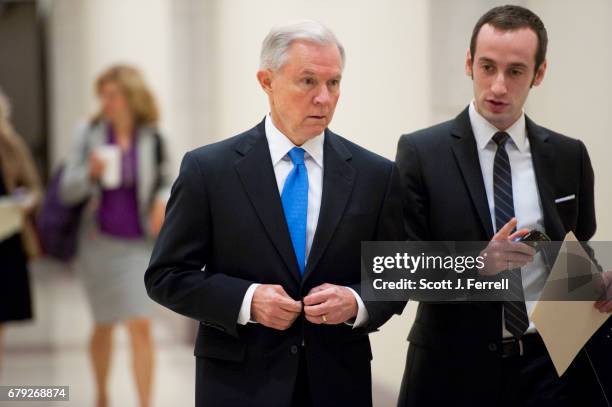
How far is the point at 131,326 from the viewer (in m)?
5.98

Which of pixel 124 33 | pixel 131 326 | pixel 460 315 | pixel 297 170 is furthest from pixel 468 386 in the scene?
pixel 124 33

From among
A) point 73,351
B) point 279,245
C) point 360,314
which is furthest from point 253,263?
point 73,351

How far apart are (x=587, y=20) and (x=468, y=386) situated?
173 centimetres

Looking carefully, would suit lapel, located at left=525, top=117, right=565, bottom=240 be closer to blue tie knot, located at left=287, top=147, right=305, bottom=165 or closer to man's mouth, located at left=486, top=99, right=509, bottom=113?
man's mouth, located at left=486, top=99, right=509, bottom=113

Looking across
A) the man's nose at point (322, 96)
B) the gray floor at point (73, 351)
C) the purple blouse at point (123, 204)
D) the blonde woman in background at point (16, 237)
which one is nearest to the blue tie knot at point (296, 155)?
the man's nose at point (322, 96)

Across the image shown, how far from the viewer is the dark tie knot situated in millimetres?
3203

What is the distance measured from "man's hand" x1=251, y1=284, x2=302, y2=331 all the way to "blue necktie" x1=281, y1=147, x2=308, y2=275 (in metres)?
0.15

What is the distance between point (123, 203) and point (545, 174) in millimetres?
3176

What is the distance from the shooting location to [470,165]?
3.17m

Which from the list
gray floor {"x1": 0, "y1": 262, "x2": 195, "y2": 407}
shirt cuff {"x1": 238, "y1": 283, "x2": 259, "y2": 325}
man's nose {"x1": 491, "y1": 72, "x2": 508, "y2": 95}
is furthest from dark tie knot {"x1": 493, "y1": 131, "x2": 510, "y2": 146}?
gray floor {"x1": 0, "y1": 262, "x2": 195, "y2": 407}

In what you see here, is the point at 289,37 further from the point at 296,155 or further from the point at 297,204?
the point at 297,204

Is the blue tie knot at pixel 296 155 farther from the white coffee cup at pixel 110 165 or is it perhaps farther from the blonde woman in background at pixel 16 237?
the blonde woman in background at pixel 16 237

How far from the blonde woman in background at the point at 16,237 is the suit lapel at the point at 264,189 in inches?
143

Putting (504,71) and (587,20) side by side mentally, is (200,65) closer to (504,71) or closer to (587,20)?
(587,20)
